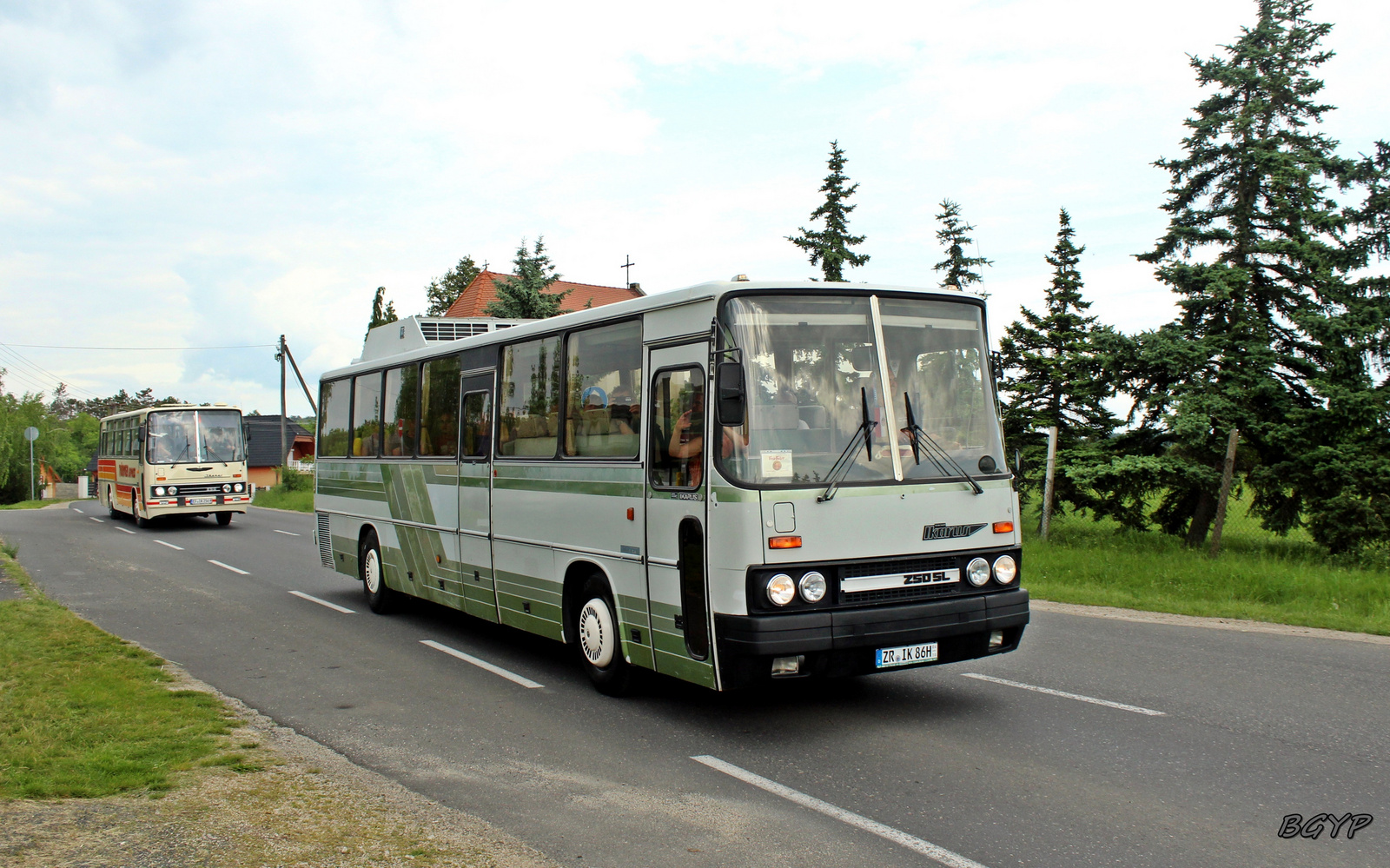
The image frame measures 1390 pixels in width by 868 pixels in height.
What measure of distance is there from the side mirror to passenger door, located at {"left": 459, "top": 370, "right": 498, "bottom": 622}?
12.5ft

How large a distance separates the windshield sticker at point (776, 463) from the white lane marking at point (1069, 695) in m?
2.94

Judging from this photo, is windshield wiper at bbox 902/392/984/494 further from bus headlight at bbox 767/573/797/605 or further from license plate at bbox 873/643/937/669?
bus headlight at bbox 767/573/797/605

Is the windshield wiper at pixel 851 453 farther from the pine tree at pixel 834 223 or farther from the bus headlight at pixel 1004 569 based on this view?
the pine tree at pixel 834 223

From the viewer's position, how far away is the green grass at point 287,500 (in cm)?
3722

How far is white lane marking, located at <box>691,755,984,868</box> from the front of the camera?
14.6 ft

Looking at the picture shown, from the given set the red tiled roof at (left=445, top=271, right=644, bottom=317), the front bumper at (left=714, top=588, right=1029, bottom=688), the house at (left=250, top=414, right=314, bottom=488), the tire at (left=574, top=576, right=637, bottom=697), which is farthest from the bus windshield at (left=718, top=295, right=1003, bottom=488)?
the house at (left=250, top=414, right=314, bottom=488)

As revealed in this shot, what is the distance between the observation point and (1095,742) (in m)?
6.21

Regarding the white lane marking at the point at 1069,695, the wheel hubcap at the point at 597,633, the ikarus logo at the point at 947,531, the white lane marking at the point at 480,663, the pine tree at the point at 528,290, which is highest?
the pine tree at the point at 528,290

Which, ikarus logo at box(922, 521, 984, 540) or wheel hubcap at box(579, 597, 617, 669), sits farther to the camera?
wheel hubcap at box(579, 597, 617, 669)

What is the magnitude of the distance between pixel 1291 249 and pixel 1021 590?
37.3ft

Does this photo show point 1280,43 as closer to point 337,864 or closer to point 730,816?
point 730,816

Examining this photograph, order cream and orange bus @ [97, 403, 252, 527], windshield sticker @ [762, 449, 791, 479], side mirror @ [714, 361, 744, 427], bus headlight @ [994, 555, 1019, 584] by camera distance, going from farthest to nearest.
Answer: cream and orange bus @ [97, 403, 252, 527]
bus headlight @ [994, 555, 1019, 584]
windshield sticker @ [762, 449, 791, 479]
side mirror @ [714, 361, 744, 427]

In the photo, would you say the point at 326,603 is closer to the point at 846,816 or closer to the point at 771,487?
the point at 771,487

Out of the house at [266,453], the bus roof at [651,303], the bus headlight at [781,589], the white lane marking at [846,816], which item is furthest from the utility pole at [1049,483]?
the house at [266,453]
